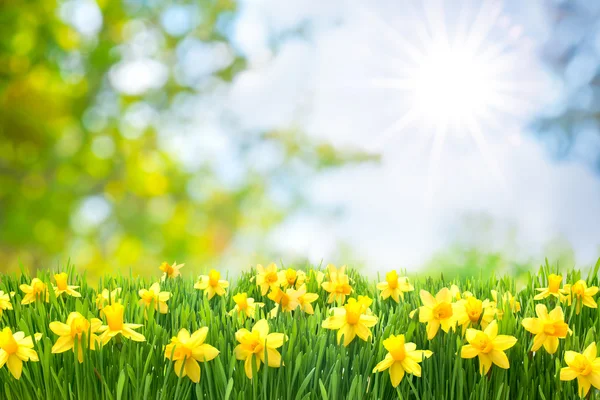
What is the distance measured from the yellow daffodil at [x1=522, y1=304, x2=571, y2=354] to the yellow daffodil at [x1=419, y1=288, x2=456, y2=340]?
204mm

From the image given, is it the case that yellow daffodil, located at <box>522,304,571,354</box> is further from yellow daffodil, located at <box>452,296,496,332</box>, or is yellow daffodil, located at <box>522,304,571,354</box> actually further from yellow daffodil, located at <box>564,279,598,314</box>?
yellow daffodil, located at <box>564,279,598,314</box>

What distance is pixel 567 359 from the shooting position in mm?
1283

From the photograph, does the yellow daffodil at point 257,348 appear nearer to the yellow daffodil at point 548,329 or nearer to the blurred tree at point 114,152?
Answer: the yellow daffodil at point 548,329

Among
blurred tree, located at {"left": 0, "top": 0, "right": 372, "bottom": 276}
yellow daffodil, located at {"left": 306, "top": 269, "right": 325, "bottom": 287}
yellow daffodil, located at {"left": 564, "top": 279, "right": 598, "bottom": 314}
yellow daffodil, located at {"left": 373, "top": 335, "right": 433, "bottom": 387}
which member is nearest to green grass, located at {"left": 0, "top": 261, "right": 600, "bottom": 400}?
yellow daffodil, located at {"left": 373, "top": 335, "right": 433, "bottom": 387}

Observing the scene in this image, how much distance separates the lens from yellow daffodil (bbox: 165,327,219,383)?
4.09ft

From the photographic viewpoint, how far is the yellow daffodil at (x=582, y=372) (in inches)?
49.7

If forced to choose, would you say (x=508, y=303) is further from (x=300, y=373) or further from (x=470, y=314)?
(x=300, y=373)

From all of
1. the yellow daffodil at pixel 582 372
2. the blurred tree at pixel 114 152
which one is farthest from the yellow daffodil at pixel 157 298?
the blurred tree at pixel 114 152

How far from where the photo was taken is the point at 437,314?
4.77 ft

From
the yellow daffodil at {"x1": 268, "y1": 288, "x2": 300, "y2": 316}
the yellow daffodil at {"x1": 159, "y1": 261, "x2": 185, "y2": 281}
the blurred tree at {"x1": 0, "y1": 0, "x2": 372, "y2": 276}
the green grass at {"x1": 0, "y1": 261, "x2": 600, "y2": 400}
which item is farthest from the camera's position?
the blurred tree at {"x1": 0, "y1": 0, "x2": 372, "y2": 276}

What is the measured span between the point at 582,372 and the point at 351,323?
570 millimetres

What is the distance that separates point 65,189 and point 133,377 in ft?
27.4

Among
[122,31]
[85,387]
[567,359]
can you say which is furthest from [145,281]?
[122,31]

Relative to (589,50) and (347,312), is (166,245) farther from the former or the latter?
(347,312)
